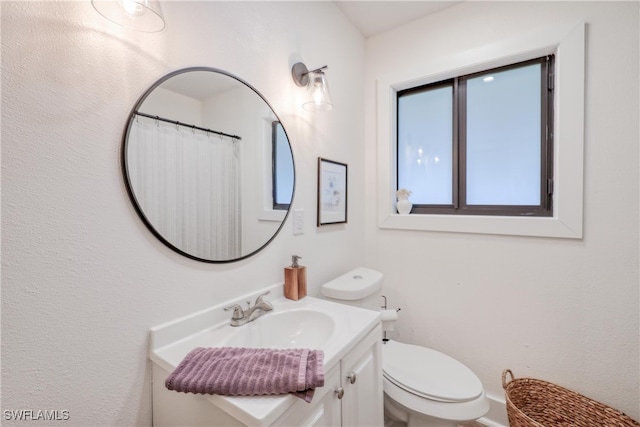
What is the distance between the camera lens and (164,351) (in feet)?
2.66

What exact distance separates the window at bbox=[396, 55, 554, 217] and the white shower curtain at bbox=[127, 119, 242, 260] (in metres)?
1.38

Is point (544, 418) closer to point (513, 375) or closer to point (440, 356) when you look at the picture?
point (513, 375)

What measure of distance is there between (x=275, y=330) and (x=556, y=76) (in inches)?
75.5

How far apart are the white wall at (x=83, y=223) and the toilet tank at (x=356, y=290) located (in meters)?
0.58

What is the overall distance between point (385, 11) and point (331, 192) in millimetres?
1246

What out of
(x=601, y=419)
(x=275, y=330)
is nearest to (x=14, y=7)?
(x=275, y=330)

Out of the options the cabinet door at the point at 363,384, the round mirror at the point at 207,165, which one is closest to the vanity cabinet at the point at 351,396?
the cabinet door at the point at 363,384

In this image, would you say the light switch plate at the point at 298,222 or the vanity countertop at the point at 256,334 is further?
the light switch plate at the point at 298,222

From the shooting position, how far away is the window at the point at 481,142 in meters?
1.55

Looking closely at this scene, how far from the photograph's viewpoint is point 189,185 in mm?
928

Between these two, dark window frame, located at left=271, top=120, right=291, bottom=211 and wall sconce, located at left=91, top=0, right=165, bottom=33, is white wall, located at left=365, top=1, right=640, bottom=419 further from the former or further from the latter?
wall sconce, located at left=91, top=0, right=165, bottom=33

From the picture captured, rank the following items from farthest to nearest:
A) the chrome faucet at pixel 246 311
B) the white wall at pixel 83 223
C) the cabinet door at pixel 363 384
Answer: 1. the chrome faucet at pixel 246 311
2. the cabinet door at pixel 363 384
3. the white wall at pixel 83 223

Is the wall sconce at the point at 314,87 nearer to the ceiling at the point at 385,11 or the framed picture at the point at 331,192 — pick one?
the framed picture at the point at 331,192

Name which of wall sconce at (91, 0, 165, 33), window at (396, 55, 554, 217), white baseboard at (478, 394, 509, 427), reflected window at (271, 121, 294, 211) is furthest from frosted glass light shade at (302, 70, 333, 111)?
white baseboard at (478, 394, 509, 427)
